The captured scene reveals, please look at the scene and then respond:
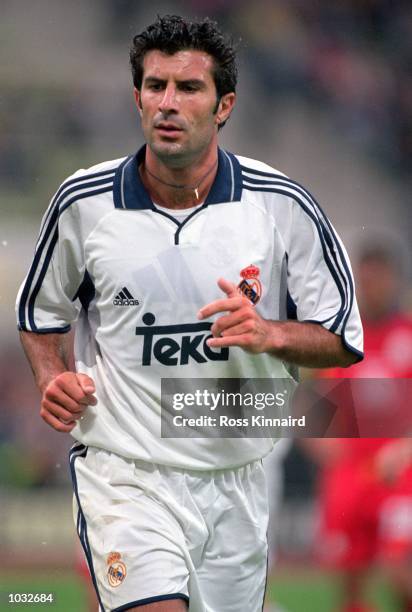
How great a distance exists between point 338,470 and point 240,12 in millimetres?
5211

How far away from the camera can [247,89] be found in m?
9.73

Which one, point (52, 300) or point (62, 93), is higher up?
point (62, 93)

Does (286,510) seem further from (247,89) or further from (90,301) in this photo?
(90,301)

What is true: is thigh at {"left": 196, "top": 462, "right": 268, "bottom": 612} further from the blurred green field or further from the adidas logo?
the blurred green field

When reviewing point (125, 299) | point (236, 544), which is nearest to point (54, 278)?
point (125, 299)

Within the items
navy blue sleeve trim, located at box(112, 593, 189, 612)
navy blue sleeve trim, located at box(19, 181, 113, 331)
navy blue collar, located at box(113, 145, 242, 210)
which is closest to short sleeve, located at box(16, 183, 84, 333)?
navy blue sleeve trim, located at box(19, 181, 113, 331)

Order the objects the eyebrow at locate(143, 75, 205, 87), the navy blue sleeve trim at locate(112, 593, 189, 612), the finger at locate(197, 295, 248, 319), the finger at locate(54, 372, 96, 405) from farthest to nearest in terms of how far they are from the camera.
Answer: the eyebrow at locate(143, 75, 205, 87), the finger at locate(54, 372, 96, 405), the navy blue sleeve trim at locate(112, 593, 189, 612), the finger at locate(197, 295, 248, 319)

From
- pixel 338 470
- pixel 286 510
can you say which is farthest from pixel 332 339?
pixel 286 510

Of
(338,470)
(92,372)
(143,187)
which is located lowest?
(338,470)

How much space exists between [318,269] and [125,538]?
0.94 m

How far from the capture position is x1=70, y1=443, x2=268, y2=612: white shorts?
3.08 m

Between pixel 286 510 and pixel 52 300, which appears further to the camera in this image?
pixel 286 510

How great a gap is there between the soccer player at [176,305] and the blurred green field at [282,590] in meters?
3.30

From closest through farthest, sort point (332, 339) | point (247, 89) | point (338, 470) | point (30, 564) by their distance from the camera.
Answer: point (332, 339) < point (338, 470) < point (30, 564) < point (247, 89)
